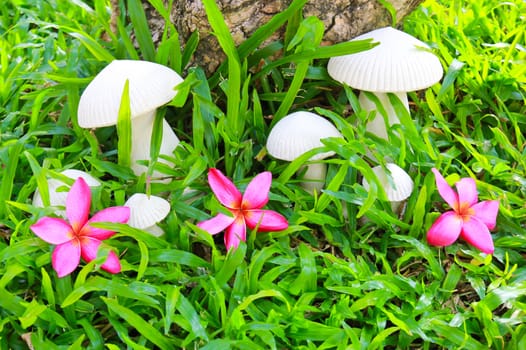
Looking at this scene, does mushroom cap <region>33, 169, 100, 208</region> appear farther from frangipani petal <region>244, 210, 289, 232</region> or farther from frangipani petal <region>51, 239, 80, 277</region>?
frangipani petal <region>244, 210, 289, 232</region>

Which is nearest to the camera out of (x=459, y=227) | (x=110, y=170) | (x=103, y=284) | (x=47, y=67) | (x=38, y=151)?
(x=103, y=284)

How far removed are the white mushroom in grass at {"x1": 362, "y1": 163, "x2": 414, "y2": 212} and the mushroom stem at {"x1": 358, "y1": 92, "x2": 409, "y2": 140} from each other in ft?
0.67

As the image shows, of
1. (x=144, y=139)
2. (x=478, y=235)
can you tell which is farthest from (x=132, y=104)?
(x=478, y=235)

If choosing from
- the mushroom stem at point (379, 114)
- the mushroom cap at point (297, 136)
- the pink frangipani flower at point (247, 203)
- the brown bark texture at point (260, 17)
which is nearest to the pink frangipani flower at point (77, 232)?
the pink frangipani flower at point (247, 203)

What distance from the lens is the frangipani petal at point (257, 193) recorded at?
5.35 feet

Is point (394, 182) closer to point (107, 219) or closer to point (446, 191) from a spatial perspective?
point (446, 191)

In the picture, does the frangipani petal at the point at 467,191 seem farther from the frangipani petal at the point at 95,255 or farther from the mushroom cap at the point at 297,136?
the frangipani petal at the point at 95,255

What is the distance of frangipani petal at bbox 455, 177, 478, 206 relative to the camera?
5.54ft

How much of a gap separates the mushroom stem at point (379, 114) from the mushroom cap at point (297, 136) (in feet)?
0.67

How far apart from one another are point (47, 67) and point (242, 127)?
34.7 inches

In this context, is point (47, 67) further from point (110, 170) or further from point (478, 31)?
point (478, 31)

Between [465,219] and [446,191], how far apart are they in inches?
3.5

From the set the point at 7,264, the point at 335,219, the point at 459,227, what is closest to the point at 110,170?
the point at 7,264

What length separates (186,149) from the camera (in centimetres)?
187
